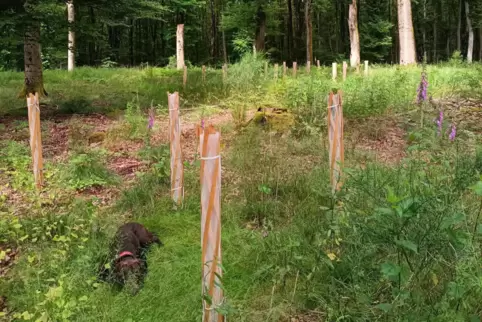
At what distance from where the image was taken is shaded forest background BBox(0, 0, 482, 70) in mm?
27344

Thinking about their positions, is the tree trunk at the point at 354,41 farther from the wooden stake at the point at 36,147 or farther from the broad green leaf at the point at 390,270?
the broad green leaf at the point at 390,270

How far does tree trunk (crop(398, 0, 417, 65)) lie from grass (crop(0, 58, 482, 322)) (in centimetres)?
1075

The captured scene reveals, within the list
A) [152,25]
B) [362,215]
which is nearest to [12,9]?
[362,215]

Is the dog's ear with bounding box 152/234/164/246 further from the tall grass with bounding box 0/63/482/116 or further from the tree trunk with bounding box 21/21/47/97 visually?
the tree trunk with bounding box 21/21/47/97

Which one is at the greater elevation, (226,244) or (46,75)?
(46,75)

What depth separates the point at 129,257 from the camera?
3.64 m

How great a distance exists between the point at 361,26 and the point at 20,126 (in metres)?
31.8

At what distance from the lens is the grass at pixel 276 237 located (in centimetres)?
257

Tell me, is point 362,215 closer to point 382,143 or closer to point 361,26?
point 382,143

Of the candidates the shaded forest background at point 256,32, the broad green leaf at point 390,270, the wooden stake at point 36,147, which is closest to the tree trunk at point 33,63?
the shaded forest background at point 256,32

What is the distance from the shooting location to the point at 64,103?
35.6ft

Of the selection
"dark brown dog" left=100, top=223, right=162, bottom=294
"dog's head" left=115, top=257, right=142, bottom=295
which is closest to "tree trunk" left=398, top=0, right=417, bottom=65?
"dark brown dog" left=100, top=223, right=162, bottom=294

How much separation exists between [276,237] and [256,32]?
2366cm

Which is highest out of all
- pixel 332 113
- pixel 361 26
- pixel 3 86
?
pixel 361 26
